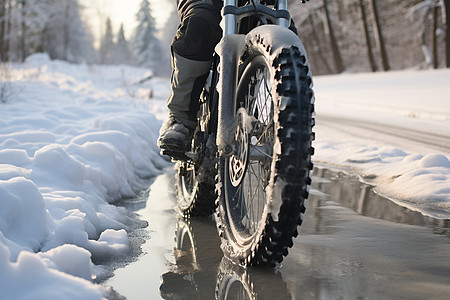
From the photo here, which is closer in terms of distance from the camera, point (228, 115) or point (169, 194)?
point (228, 115)

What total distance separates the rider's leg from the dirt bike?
2.8 inches

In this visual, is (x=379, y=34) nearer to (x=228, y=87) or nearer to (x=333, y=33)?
(x=333, y=33)

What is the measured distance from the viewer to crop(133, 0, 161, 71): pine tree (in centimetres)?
5897

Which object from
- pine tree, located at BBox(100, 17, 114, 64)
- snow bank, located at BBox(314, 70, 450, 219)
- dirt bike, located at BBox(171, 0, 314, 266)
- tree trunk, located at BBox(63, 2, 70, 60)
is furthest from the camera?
pine tree, located at BBox(100, 17, 114, 64)

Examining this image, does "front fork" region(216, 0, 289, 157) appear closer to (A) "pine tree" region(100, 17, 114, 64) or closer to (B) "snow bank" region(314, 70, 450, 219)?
(B) "snow bank" region(314, 70, 450, 219)

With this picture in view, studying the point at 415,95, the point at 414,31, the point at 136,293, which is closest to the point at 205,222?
Answer: the point at 136,293

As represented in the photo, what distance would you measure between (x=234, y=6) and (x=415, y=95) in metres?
10.7

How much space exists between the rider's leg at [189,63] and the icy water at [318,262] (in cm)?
53

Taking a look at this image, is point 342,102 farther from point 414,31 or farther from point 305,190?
point 414,31

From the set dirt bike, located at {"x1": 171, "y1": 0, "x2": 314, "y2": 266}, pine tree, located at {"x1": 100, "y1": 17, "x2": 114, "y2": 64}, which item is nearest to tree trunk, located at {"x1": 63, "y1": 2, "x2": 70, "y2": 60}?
pine tree, located at {"x1": 100, "y1": 17, "x2": 114, "y2": 64}

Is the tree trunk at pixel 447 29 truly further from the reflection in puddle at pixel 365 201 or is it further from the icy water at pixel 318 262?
the icy water at pixel 318 262

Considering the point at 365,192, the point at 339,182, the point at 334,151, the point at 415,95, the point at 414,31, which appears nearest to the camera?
the point at 365,192

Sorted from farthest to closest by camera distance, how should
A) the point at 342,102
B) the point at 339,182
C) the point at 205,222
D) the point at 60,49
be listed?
the point at 60,49 → the point at 342,102 → the point at 339,182 → the point at 205,222

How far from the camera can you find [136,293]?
1.78 metres
